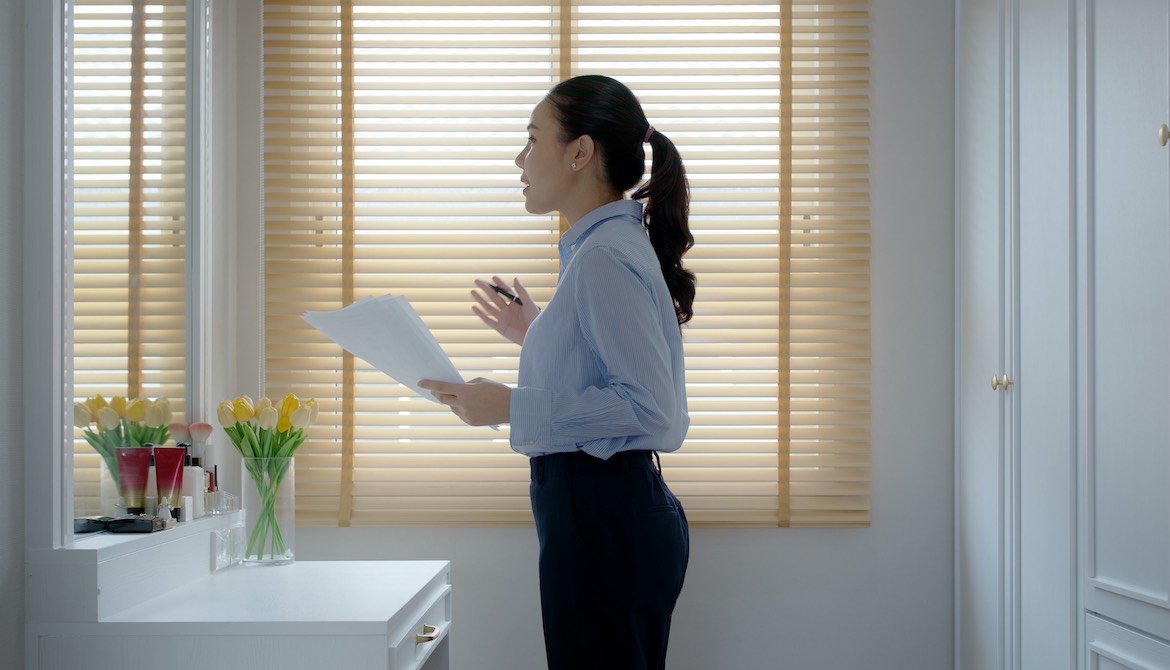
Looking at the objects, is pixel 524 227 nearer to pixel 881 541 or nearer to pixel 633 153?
pixel 633 153

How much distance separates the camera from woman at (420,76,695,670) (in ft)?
5.17

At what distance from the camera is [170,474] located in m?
2.04

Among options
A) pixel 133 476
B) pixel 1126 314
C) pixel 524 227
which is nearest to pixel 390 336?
pixel 133 476

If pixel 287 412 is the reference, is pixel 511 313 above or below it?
above

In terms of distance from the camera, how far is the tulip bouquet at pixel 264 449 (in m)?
2.24

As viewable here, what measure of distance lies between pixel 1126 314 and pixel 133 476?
190 centimetres

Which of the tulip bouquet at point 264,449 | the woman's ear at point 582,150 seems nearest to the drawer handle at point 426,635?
the tulip bouquet at point 264,449

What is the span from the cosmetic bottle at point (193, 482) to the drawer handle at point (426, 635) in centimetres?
57

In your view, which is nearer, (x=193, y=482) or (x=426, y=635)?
(x=426, y=635)

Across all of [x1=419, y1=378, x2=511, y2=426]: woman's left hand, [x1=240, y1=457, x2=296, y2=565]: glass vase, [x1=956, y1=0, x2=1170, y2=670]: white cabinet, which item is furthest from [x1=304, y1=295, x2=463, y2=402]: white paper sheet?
[x1=956, y1=0, x2=1170, y2=670]: white cabinet

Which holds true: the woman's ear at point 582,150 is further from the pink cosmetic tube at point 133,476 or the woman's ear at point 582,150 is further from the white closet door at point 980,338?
the white closet door at point 980,338

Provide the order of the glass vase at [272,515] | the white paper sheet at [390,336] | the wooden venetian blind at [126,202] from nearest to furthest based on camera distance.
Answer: the white paper sheet at [390,336], the wooden venetian blind at [126,202], the glass vase at [272,515]

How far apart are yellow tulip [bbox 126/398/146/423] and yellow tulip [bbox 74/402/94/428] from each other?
0.45ft

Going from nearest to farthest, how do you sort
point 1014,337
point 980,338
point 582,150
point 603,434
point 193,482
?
1. point 603,434
2. point 582,150
3. point 193,482
4. point 1014,337
5. point 980,338
